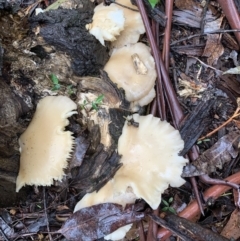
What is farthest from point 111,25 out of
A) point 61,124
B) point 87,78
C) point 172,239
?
point 172,239

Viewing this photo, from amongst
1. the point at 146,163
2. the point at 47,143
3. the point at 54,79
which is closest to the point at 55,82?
the point at 54,79

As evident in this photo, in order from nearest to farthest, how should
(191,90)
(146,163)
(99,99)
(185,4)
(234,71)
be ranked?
(146,163) < (99,99) < (234,71) < (191,90) < (185,4)

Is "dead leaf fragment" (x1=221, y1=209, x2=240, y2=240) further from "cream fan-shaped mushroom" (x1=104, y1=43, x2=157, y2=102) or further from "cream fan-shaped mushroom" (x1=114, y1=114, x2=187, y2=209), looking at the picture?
"cream fan-shaped mushroom" (x1=104, y1=43, x2=157, y2=102)

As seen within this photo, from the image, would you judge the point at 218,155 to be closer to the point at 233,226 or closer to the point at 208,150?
the point at 208,150

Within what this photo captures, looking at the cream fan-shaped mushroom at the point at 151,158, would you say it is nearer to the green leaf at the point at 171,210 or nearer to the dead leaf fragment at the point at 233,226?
the green leaf at the point at 171,210

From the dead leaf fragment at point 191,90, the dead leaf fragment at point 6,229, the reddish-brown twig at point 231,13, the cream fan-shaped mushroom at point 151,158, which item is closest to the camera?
the cream fan-shaped mushroom at point 151,158

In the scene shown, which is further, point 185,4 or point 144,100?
point 185,4

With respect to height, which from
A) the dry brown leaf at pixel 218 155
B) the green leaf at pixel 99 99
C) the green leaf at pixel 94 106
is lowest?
the dry brown leaf at pixel 218 155

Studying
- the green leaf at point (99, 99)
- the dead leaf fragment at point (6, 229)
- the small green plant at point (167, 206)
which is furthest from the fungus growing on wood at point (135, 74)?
the dead leaf fragment at point (6, 229)
